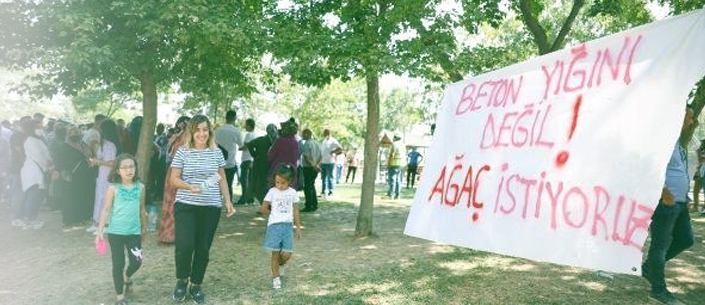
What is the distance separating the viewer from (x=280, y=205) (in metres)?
5.89

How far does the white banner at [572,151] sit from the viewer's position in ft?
8.73

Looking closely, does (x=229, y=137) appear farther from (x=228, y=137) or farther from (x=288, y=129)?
(x=288, y=129)

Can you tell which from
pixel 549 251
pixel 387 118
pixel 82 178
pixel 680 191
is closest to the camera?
pixel 549 251

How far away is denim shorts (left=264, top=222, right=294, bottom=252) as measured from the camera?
19.2 feet

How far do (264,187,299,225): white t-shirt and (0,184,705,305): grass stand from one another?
75 cm

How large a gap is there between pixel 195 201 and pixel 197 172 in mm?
284

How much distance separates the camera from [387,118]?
86250mm

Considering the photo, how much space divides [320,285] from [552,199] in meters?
3.57

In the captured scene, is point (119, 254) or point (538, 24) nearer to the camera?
point (119, 254)

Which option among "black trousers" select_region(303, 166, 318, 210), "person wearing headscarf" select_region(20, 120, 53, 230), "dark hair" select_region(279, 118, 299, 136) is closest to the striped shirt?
"dark hair" select_region(279, 118, 299, 136)

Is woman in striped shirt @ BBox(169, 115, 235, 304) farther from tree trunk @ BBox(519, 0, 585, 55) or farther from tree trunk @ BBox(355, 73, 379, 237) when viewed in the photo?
tree trunk @ BBox(519, 0, 585, 55)

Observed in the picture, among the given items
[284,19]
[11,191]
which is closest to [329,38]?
[284,19]

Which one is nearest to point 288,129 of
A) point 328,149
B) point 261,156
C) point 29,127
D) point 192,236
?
point 261,156

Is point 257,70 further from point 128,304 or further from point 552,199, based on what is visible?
point 552,199
